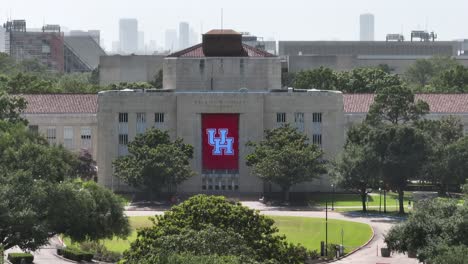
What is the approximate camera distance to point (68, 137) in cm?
15700

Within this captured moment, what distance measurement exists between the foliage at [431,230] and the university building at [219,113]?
52.9m

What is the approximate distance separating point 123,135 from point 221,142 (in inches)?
371

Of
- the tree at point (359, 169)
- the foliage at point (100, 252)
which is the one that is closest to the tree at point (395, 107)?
the tree at point (359, 169)

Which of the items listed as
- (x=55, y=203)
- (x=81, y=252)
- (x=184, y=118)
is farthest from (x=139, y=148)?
(x=55, y=203)

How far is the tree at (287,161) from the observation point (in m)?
134

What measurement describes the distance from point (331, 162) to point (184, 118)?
16.6 m

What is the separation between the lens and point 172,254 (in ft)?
219

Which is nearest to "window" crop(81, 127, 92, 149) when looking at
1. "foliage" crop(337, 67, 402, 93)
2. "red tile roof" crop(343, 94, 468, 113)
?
"red tile roof" crop(343, 94, 468, 113)

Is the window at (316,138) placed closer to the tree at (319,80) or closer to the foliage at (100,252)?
the tree at (319,80)

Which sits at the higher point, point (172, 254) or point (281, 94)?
point (281, 94)

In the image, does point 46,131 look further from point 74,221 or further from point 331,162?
point 74,221

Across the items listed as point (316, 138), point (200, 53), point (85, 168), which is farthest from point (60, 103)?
point (316, 138)

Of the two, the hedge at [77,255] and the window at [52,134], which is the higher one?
the window at [52,134]

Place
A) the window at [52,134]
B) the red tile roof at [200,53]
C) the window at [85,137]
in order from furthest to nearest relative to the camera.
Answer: the window at [85,137], the window at [52,134], the red tile roof at [200,53]
